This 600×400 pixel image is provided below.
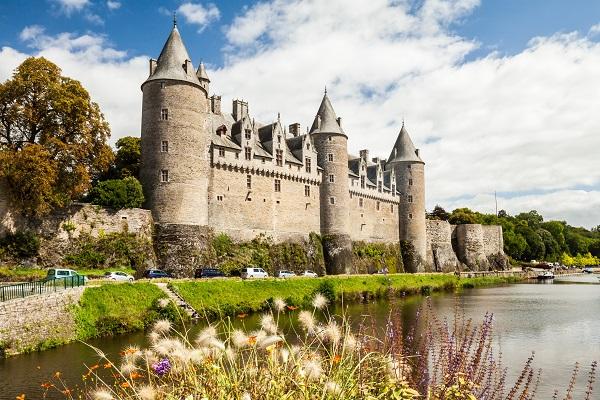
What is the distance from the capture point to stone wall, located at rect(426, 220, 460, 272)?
74.3 meters

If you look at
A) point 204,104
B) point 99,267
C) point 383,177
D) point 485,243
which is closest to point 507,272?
point 485,243

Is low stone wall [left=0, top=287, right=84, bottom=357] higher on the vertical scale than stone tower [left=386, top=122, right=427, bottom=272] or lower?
lower

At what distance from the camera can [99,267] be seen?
115ft

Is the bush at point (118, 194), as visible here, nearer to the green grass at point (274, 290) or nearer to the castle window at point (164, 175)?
the castle window at point (164, 175)

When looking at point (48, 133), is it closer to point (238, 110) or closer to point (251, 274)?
point (251, 274)

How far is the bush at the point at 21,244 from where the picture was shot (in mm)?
31781

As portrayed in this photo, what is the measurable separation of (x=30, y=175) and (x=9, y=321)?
45.4ft

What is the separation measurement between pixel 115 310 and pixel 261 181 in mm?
25883

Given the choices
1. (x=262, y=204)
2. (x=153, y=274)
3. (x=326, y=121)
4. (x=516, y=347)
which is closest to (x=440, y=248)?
(x=326, y=121)

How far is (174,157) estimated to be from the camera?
1609 inches

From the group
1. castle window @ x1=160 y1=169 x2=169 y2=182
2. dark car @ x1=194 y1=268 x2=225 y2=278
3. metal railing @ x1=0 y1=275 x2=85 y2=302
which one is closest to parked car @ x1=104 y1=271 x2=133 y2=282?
metal railing @ x1=0 y1=275 x2=85 y2=302

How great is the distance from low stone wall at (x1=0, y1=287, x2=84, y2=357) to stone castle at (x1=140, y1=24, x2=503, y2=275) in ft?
51.2

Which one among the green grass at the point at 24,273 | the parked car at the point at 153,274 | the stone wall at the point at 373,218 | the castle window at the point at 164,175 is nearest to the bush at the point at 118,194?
the castle window at the point at 164,175

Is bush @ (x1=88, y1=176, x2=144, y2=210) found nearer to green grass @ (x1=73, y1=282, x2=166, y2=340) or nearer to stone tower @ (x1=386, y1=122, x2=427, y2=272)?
green grass @ (x1=73, y1=282, x2=166, y2=340)
